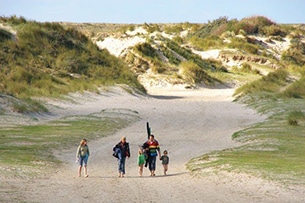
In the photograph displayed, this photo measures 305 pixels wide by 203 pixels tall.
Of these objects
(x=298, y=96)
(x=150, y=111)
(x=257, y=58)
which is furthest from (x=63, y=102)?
(x=257, y=58)

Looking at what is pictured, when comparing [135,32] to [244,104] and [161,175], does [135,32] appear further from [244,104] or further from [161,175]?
[161,175]

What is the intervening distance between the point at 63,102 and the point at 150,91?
14.7 m

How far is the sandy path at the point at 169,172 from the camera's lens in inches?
551

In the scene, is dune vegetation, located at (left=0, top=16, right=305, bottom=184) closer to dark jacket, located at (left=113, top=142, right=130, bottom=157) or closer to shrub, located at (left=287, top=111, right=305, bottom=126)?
shrub, located at (left=287, top=111, right=305, bottom=126)

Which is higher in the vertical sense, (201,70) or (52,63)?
(52,63)

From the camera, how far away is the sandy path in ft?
45.9

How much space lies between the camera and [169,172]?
1830 centimetres

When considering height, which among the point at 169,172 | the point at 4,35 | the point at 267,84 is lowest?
the point at 169,172

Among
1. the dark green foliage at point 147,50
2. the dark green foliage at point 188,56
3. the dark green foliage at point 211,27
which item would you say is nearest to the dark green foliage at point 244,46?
the dark green foliage at point 188,56

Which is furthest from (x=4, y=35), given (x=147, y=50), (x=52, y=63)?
(x=147, y=50)

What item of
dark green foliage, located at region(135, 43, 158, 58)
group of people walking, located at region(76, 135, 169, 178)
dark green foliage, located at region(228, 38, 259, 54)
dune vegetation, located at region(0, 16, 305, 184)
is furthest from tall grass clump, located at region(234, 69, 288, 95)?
group of people walking, located at region(76, 135, 169, 178)

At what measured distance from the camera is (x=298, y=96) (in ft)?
139

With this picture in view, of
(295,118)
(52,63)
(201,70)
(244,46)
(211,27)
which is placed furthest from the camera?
(211,27)

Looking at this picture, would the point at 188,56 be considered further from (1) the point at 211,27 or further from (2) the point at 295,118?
(2) the point at 295,118
